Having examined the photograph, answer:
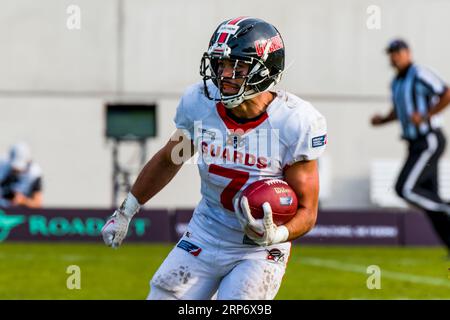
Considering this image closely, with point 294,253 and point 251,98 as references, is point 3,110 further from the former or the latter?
point 251,98

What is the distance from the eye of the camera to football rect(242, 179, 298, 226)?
484 centimetres

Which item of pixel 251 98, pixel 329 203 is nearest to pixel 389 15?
pixel 329 203

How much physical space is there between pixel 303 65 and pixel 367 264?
837cm

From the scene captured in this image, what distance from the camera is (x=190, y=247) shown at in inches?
209

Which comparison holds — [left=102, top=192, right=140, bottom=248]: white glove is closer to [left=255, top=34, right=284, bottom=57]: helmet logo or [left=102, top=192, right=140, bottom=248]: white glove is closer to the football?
the football

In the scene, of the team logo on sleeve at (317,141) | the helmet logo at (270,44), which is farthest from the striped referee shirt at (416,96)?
the team logo on sleeve at (317,141)

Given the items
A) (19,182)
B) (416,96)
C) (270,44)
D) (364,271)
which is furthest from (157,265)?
(270,44)

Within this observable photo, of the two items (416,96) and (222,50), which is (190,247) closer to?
(222,50)

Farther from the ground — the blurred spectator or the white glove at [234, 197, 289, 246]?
the white glove at [234, 197, 289, 246]

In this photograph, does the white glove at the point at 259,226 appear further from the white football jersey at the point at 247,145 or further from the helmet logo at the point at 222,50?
the helmet logo at the point at 222,50

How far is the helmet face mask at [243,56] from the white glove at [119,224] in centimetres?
76

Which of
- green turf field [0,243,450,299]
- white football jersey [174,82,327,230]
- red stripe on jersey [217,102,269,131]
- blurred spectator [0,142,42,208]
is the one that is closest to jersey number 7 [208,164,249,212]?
white football jersey [174,82,327,230]

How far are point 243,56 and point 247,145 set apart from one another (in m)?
0.44

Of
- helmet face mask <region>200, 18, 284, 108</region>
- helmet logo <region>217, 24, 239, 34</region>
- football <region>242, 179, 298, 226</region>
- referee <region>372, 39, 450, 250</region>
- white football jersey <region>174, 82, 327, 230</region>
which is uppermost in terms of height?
helmet logo <region>217, 24, 239, 34</region>
